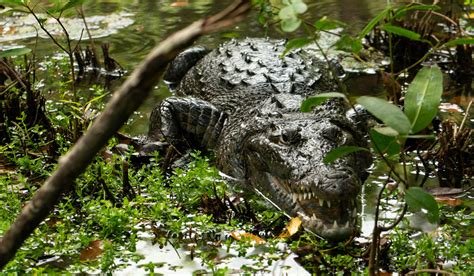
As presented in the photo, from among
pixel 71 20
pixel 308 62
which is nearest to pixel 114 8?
pixel 71 20

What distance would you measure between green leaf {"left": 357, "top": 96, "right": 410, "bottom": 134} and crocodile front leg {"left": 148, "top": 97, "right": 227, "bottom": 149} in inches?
111

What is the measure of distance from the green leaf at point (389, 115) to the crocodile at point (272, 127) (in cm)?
56

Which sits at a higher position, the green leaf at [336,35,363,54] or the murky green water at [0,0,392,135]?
the green leaf at [336,35,363,54]

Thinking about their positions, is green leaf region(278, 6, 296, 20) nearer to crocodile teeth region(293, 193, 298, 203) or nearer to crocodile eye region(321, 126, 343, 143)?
crocodile teeth region(293, 193, 298, 203)

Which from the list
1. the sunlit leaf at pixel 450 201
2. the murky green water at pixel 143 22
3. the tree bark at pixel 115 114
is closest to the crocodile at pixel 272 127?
the sunlit leaf at pixel 450 201

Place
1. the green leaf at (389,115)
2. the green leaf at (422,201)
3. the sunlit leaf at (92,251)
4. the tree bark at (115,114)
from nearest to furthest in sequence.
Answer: the tree bark at (115,114) < the green leaf at (389,115) < the green leaf at (422,201) < the sunlit leaf at (92,251)

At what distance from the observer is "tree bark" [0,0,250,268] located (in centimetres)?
187

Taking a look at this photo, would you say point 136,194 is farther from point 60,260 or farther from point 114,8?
point 114,8

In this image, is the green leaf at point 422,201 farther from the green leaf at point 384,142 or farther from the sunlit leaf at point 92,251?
the sunlit leaf at point 92,251

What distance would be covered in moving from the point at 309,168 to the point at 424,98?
1148 mm

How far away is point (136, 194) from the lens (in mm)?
4102

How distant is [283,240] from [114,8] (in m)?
6.36

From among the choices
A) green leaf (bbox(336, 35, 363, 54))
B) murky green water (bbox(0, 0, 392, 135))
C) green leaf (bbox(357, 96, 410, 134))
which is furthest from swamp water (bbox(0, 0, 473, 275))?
green leaf (bbox(357, 96, 410, 134))

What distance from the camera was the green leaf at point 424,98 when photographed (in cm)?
268
